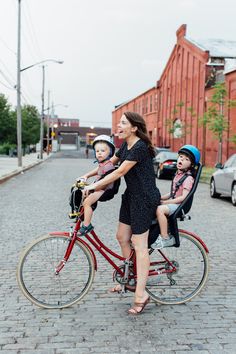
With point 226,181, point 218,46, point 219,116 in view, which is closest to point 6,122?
point 218,46

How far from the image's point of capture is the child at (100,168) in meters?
4.49

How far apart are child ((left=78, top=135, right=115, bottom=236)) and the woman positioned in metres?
0.14

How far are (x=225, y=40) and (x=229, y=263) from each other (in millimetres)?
44672

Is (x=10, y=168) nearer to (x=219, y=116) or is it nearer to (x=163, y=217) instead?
(x=219, y=116)

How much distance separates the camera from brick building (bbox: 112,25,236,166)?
115 feet

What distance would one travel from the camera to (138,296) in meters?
4.55

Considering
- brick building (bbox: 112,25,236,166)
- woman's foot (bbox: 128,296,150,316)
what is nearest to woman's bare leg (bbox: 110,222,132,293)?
woman's foot (bbox: 128,296,150,316)

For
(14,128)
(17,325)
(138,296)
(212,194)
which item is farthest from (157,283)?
(14,128)

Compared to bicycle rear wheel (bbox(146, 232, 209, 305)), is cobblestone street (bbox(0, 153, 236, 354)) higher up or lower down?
lower down

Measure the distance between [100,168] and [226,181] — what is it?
1048cm

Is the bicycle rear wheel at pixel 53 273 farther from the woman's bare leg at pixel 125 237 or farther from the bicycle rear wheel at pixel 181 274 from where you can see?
the bicycle rear wheel at pixel 181 274

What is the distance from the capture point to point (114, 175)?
170 inches

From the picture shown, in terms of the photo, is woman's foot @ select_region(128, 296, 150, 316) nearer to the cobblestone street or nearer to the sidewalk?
the cobblestone street

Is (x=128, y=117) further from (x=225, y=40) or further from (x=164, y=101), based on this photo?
(x=164, y=101)
